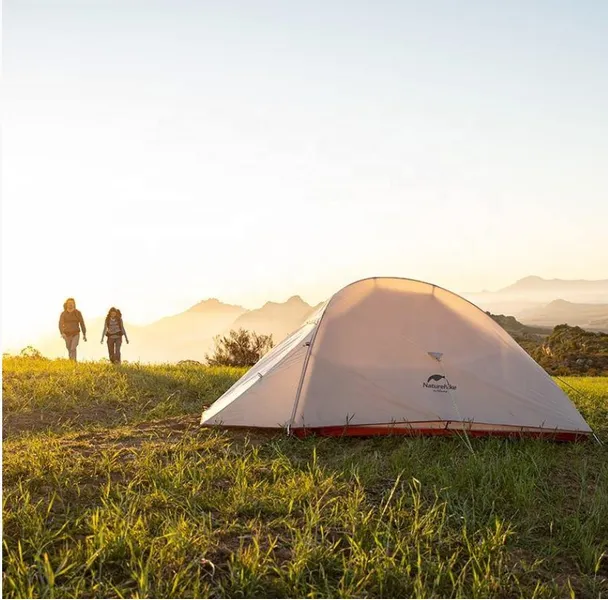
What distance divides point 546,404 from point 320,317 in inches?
109

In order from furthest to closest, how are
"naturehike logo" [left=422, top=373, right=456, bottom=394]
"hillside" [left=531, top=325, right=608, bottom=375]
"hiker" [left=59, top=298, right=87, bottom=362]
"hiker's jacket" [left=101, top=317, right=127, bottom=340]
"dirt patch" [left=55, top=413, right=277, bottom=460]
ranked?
1. "hillside" [left=531, top=325, right=608, bottom=375]
2. "hiker" [left=59, top=298, right=87, bottom=362]
3. "hiker's jacket" [left=101, top=317, right=127, bottom=340]
4. "naturehike logo" [left=422, top=373, right=456, bottom=394]
5. "dirt patch" [left=55, top=413, right=277, bottom=460]

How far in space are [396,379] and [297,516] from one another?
2.98 meters

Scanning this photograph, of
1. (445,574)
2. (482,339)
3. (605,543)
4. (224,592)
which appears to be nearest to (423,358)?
(482,339)

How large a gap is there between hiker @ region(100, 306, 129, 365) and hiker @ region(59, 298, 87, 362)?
860mm

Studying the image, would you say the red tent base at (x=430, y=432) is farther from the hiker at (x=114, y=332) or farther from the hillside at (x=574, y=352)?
the hillside at (x=574, y=352)

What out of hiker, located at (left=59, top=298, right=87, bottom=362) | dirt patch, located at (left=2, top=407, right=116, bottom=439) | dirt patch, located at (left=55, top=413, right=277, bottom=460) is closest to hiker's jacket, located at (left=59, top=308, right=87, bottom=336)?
hiker, located at (left=59, top=298, right=87, bottom=362)

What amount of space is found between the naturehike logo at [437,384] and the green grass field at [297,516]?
588 mm

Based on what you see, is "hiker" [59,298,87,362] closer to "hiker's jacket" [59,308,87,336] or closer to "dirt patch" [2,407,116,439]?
"hiker's jacket" [59,308,87,336]

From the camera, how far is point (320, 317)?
7551 mm

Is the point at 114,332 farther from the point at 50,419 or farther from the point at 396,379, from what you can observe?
the point at 396,379

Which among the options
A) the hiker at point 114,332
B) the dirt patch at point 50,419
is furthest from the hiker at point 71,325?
the dirt patch at point 50,419

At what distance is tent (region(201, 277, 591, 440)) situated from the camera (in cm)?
714

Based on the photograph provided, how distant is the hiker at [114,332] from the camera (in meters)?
16.5

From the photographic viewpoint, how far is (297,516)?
15.2 feet
